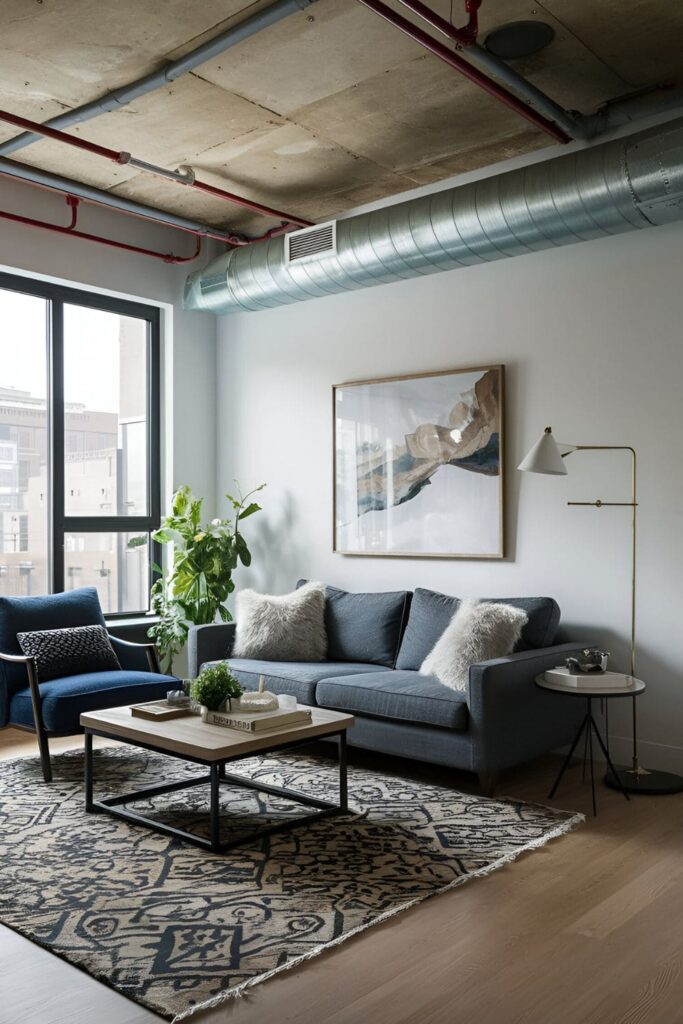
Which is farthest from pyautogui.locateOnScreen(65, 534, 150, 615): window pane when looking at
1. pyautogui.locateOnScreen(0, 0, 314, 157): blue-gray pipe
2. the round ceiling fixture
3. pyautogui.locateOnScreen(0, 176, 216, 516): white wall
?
the round ceiling fixture

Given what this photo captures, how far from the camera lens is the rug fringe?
2.42 metres

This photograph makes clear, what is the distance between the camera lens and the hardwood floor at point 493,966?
236 centimetres

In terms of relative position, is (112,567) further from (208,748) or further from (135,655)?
(208,748)

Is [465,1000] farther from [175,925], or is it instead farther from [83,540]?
[83,540]

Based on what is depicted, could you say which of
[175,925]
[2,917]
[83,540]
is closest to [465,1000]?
[175,925]

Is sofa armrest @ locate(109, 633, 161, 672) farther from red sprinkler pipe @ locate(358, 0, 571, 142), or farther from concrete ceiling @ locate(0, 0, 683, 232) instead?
red sprinkler pipe @ locate(358, 0, 571, 142)

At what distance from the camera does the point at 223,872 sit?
3297mm

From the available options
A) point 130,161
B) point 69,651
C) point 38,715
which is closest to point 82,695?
point 38,715

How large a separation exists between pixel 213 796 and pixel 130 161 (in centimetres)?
338

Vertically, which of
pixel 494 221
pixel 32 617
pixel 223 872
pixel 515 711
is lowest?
pixel 223 872

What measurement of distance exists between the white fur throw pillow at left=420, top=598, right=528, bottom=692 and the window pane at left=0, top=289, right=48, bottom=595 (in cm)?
284

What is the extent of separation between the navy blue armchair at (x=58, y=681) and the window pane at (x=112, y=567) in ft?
2.44

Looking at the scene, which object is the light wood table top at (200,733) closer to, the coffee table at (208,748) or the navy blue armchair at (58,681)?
the coffee table at (208,748)

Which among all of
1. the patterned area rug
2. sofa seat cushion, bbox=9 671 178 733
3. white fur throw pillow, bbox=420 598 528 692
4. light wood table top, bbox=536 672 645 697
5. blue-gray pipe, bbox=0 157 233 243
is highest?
blue-gray pipe, bbox=0 157 233 243
